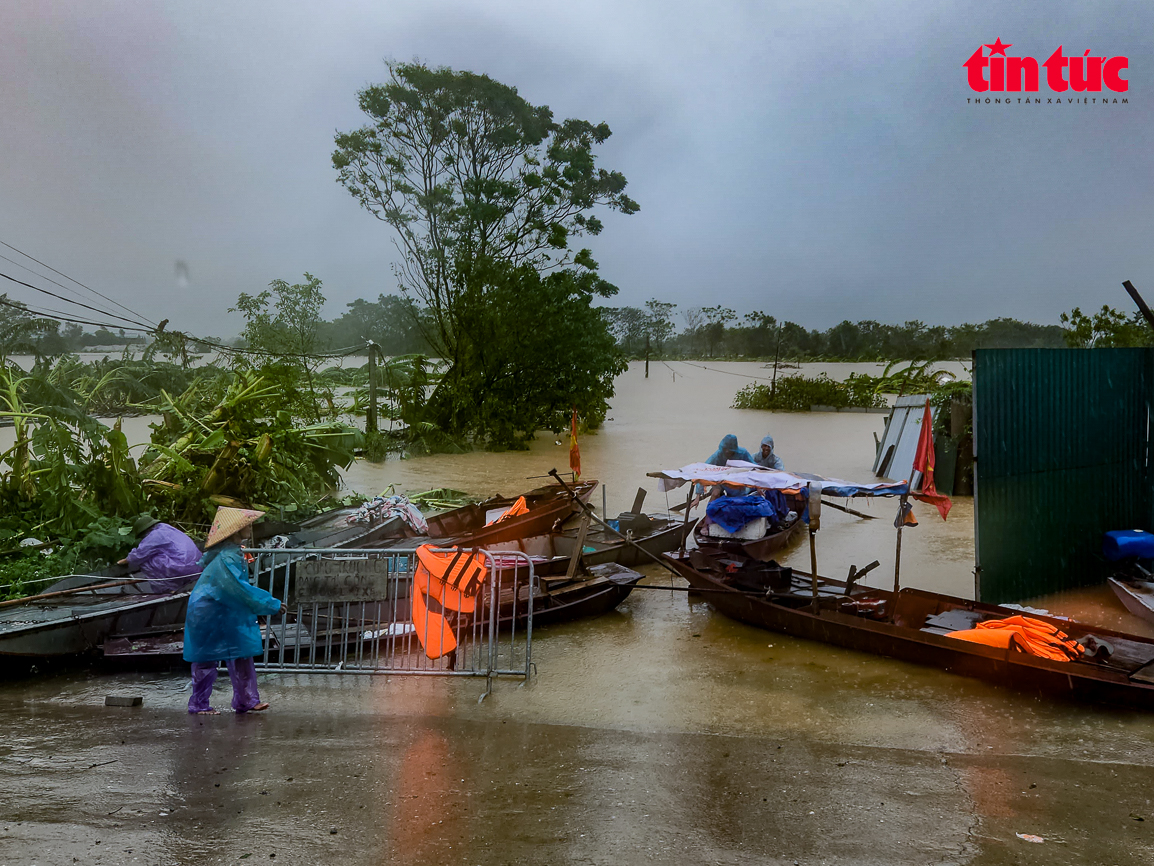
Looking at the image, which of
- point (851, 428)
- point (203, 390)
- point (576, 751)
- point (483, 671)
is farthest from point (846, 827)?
point (851, 428)

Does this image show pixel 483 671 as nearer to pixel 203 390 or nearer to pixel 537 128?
pixel 203 390

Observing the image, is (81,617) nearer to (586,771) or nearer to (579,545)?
(579,545)

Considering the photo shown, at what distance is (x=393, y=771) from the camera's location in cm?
485

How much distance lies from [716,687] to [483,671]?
214 cm

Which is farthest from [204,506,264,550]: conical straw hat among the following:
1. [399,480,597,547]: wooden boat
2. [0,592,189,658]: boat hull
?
[399,480,597,547]: wooden boat

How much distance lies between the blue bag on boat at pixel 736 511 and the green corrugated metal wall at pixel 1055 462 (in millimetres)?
2691

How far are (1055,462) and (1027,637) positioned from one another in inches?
144

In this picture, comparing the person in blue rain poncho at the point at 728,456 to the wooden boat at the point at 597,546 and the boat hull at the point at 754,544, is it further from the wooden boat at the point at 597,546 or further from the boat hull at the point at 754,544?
the boat hull at the point at 754,544

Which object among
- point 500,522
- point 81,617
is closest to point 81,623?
point 81,617

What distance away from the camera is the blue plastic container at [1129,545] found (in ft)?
30.8

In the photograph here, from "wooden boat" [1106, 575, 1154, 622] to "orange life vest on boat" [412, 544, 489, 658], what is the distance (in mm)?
7145

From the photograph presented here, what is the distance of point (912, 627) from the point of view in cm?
780

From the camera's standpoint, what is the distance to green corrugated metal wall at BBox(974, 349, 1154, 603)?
29.3 feet

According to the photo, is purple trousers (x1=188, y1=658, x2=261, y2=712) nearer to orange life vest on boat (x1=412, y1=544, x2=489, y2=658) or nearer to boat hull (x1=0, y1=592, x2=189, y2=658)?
orange life vest on boat (x1=412, y1=544, x2=489, y2=658)
